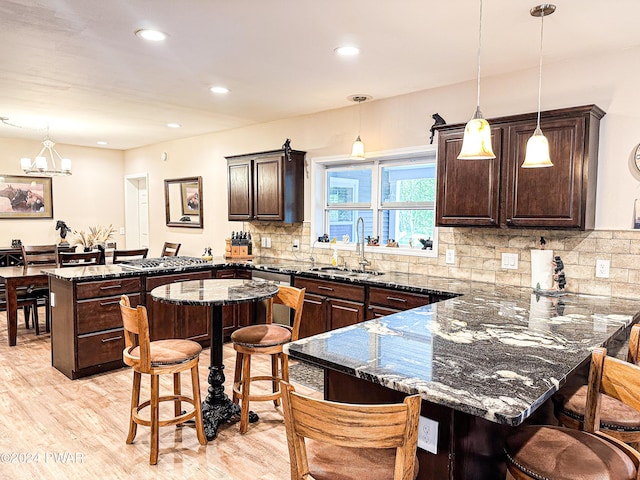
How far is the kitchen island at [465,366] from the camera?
1369 mm

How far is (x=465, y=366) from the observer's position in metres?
1.58

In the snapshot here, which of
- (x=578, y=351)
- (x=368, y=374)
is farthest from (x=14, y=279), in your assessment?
(x=578, y=351)

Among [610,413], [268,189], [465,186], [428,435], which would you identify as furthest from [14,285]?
[610,413]

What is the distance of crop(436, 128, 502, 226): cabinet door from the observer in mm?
3318

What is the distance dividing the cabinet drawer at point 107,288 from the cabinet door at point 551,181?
3217 millimetres

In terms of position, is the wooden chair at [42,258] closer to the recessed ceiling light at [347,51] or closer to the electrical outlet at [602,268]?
the recessed ceiling light at [347,51]

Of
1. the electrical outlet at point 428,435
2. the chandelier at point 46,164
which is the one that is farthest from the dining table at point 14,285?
the electrical outlet at point 428,435

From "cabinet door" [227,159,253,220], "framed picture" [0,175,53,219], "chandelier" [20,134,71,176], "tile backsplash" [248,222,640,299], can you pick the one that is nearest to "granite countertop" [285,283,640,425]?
"tile backsplash" [248,222,640,299]

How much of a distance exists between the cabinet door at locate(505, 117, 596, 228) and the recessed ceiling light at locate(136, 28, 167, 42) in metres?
2.43

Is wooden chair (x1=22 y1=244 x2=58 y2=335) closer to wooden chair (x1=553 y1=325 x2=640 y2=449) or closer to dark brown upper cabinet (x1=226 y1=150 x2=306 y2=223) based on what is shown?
dark brown upper cabinet (x1=226 y1=150 x2=306 y2=223)

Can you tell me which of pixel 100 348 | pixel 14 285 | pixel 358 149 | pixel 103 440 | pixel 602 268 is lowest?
pixel 103 440

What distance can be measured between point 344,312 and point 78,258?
2854 millimetres

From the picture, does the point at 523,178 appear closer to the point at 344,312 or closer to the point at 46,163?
the point at 344,312

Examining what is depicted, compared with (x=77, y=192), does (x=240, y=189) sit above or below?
below
